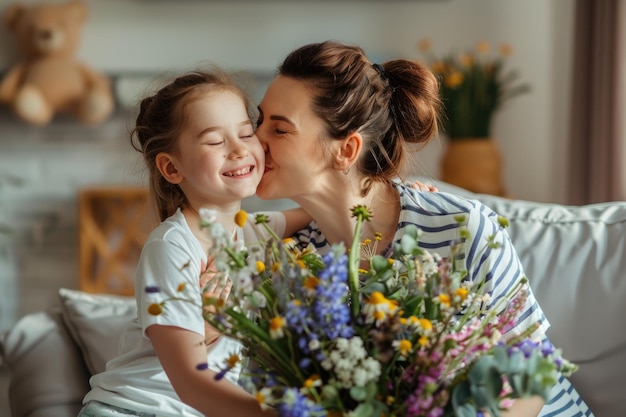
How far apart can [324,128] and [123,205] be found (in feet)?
8.66

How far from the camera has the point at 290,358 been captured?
1090 millimetres

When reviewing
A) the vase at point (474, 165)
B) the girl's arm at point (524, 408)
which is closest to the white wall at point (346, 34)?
the vase at point (474, 165)

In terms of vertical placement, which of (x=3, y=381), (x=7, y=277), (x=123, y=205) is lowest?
(x=3, y=381)

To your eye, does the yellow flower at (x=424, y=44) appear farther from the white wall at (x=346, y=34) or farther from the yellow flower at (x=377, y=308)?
the yellow flower at (x=377, y=308)

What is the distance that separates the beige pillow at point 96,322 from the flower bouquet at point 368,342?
2.72 ft

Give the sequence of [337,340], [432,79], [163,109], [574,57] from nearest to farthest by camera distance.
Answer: [337,340]
[163,109]
[432,79]
[574,57]

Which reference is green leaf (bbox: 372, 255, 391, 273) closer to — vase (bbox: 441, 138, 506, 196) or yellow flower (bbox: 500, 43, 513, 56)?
vase (bbox: 441, 138, 506, 196)

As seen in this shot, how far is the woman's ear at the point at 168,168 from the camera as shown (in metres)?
1.62

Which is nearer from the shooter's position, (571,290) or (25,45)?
(571,290)

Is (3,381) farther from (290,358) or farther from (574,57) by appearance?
(290,358)

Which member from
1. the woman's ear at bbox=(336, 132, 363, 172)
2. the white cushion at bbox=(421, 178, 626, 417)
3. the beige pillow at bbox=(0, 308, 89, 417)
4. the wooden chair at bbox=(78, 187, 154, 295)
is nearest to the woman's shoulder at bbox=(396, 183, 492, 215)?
the woman's ear at bbox=(336, 132, 363, 172)

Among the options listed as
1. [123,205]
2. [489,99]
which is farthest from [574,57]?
[123,205]

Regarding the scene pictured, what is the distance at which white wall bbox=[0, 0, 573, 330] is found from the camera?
417 cm

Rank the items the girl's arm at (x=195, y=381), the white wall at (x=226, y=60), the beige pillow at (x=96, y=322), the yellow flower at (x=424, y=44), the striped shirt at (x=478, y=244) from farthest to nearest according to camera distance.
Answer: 1. the white wall at (x=226, y=60)
2. the yellow flower at (x=424, y=44)
3. the beige pillow at (x=96, y=322)
4. the striped shirt at (x=478, y=244)
5. the girl's arm at (x=195, y=381)
